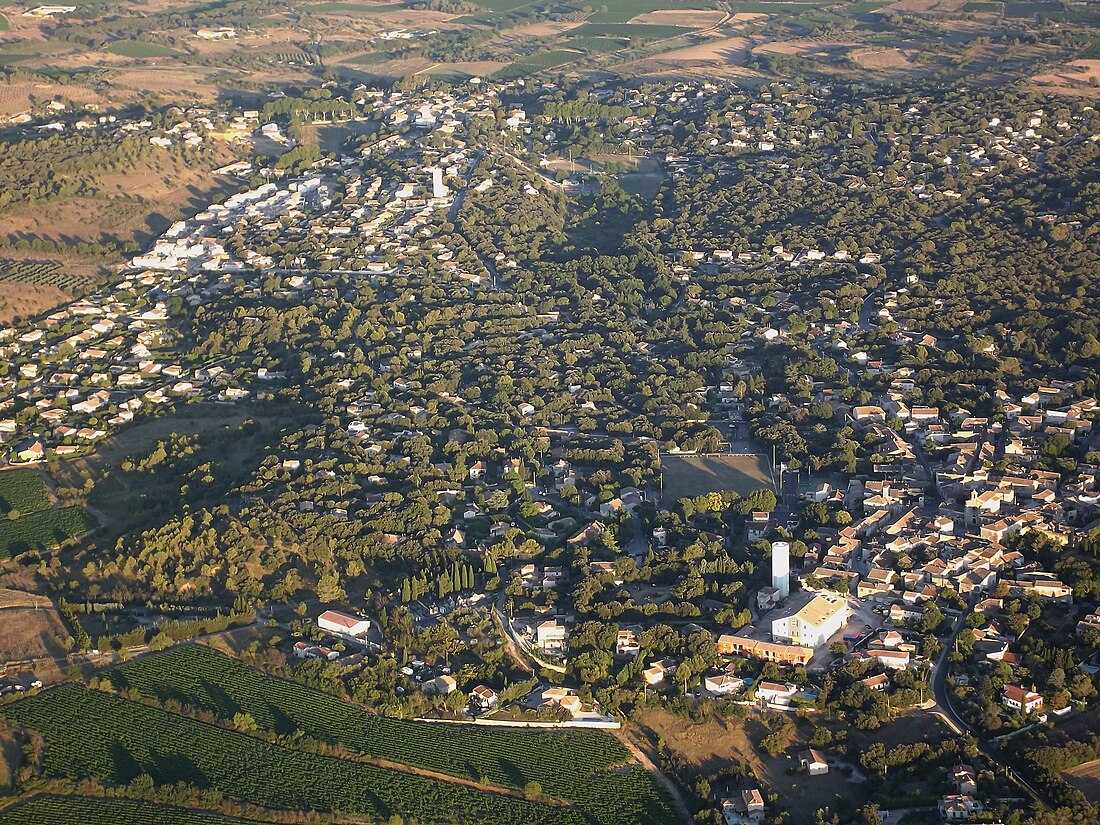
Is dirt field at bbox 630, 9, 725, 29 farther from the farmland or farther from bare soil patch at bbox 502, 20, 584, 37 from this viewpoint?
the farmland

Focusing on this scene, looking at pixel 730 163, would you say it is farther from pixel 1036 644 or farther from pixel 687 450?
pixel 1036 644

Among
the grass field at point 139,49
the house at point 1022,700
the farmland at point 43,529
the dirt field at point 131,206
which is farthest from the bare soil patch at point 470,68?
the house at point 1022,700

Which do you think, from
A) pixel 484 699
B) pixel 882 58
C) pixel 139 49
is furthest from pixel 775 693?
pixel 139 49

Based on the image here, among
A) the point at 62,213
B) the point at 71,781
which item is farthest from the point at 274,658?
the point at 62,213

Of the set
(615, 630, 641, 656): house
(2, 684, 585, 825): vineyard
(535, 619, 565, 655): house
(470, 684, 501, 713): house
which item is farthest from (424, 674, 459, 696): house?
(615, 630, 641, 656): house

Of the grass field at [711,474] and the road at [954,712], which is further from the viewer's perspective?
the grass field at [711,474]

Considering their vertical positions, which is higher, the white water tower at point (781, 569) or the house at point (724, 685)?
the white water tower at point (781, 569)

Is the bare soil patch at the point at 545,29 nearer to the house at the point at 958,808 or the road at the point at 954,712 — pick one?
the road at the point at 954,712

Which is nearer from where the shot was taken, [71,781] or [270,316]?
[71,781]
